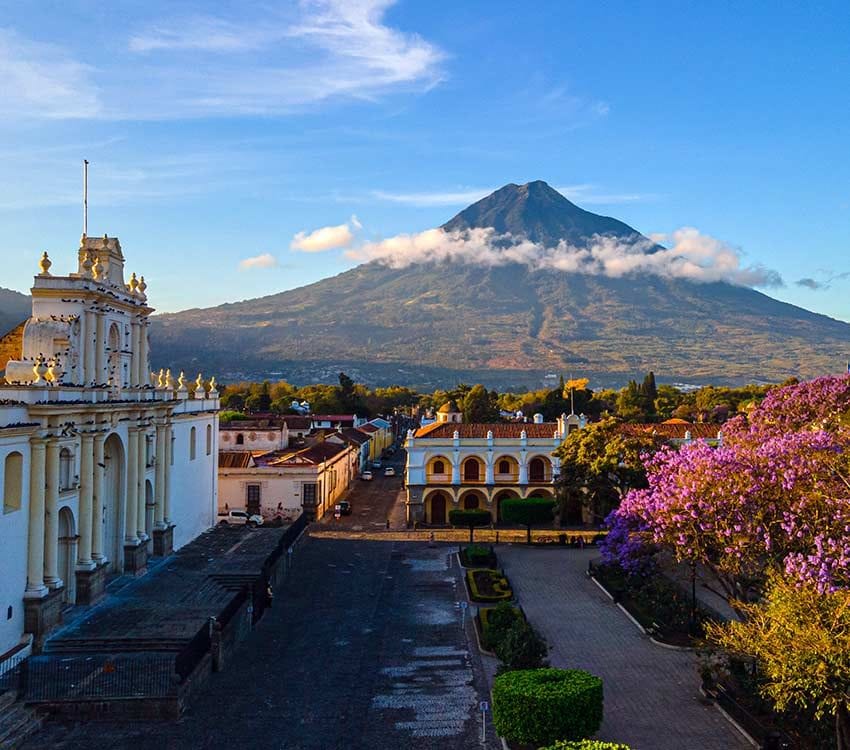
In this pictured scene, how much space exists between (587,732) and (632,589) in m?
12.9

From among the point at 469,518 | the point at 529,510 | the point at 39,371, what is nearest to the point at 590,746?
the point at 39,371

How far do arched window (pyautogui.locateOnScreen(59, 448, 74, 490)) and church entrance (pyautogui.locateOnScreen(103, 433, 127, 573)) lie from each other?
3.32 m

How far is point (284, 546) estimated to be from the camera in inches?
1150

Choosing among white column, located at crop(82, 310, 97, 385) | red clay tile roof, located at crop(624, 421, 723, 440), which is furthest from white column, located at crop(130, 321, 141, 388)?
red clay tile roof, located at crop(624, 421, 723, 440)

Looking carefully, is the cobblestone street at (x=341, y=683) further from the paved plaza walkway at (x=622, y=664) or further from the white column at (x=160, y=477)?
the white column at (x=160, y=477)

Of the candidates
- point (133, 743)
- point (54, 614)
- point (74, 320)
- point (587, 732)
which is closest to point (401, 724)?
point (587, 732)

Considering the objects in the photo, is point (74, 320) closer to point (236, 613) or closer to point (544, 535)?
point (236, 613)

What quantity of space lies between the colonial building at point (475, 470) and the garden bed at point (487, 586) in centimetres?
1436

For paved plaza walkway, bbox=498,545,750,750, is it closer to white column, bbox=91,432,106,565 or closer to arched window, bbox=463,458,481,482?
white column, bbox=91,432,106,565

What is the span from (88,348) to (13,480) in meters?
5.34

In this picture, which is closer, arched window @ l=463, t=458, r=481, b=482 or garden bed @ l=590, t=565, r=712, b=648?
garden bed @ l=590, t=565, r=712, b=648

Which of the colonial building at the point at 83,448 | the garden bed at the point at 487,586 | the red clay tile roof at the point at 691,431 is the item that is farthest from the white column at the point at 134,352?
the red clay tile roof at the point at 691,431

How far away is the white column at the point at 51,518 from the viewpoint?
794 inches

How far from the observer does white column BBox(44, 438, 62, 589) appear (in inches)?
794
